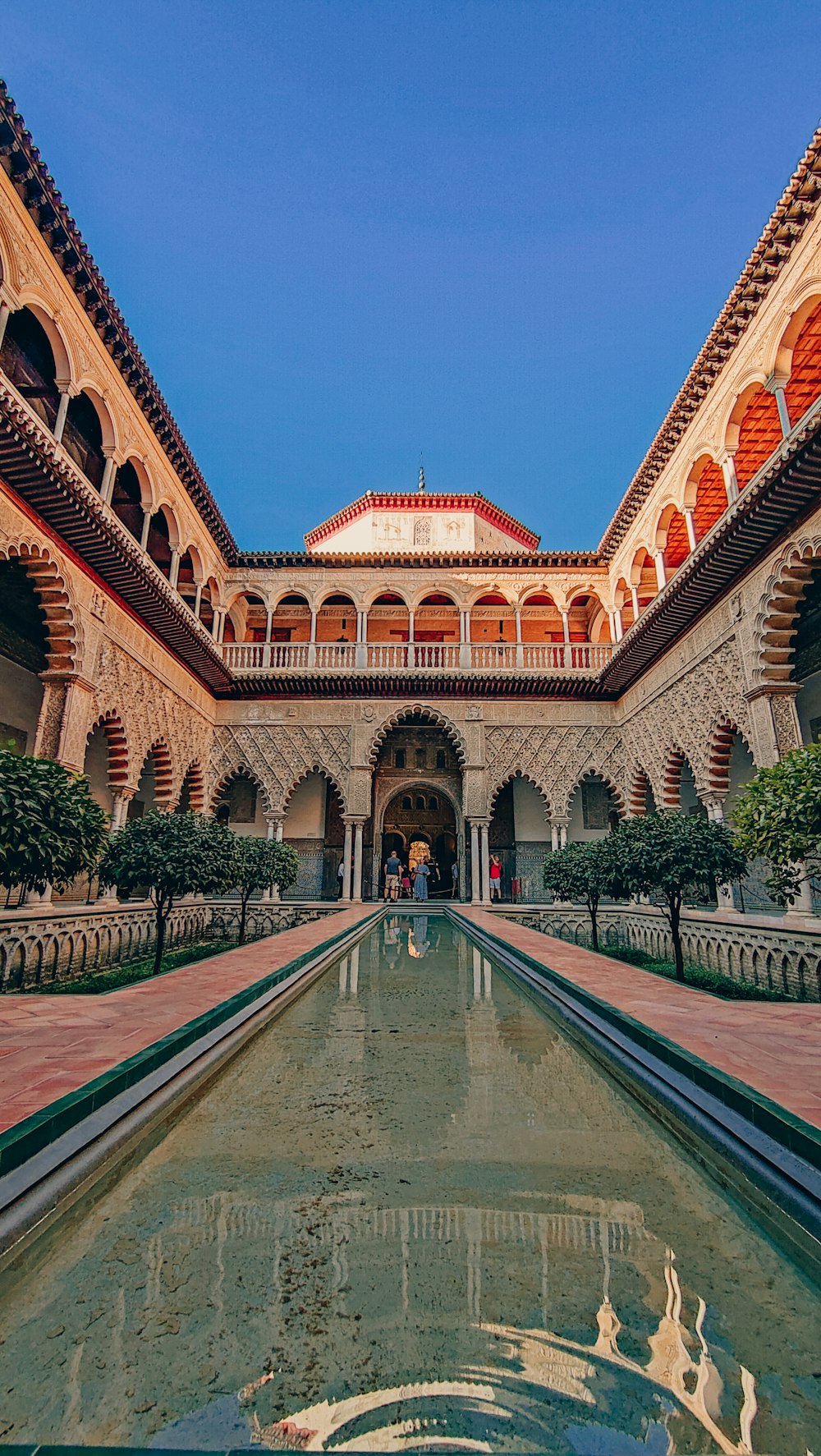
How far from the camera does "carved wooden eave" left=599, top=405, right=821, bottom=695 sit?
6.36m

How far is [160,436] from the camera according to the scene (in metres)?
10.4

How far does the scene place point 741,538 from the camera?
7.58 metres

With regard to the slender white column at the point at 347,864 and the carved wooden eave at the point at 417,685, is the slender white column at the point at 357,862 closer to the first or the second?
the slender white column at the point at 347,864

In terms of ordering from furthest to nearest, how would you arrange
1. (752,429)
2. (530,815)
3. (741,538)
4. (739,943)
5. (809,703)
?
(530,815)
(809,703)
(752,429)
(741,538)
(739,943)

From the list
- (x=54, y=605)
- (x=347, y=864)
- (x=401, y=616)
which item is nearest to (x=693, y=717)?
(x=347, y=864)

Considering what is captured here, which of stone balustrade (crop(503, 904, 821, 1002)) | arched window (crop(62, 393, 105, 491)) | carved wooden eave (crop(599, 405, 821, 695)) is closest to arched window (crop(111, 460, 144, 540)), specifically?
arched window (crop(62, 393, 105, 491))

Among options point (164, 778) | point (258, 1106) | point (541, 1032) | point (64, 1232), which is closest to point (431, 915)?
point (164, 778)

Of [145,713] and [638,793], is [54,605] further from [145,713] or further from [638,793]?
[638,793]

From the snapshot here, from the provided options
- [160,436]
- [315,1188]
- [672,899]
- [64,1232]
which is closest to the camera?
[64,1232]

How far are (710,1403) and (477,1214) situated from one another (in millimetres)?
644

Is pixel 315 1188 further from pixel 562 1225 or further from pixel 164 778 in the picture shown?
pixel 164 778

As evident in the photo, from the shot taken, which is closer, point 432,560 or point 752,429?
point 752,429

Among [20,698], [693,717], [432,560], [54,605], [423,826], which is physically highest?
[432,560]

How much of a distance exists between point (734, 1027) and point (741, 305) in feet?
27.5
